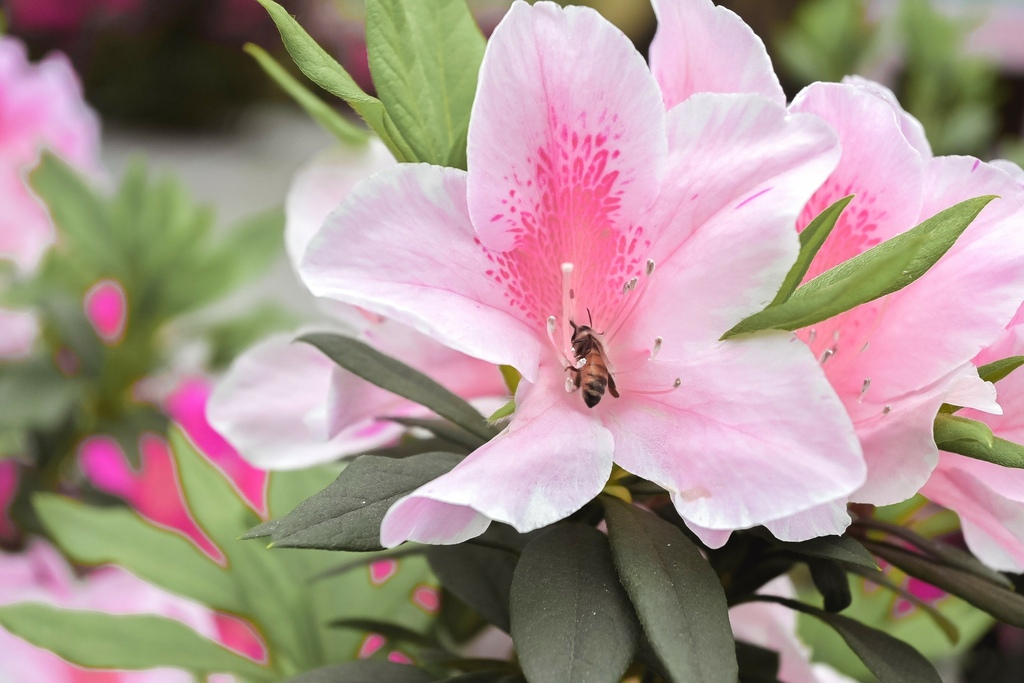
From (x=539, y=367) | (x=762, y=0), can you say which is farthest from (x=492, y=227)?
(x=762, y=0)

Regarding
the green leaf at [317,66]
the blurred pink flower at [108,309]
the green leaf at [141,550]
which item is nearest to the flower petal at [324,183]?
the green leaf at [317,66]

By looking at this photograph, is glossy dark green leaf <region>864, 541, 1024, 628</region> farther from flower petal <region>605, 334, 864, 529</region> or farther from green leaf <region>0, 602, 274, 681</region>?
green leaf <region>0, 602, 274, 681</region>

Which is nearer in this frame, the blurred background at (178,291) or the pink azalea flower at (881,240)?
the pink azalea flower at (881,240)

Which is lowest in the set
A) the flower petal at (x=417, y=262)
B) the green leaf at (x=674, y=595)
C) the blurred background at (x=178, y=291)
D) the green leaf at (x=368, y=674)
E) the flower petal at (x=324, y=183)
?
the blurred background at (x=178, y=291)

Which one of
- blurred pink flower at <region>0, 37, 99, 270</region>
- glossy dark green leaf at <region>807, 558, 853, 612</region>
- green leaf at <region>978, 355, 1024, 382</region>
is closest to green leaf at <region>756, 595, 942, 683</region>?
glossy dark green leaf at <region>807, 558, 853, 612</region>

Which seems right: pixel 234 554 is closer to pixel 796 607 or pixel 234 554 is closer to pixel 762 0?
pixel 796 607

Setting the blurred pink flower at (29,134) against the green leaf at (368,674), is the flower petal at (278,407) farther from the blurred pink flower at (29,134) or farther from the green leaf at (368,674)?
the blurred pink flower at (29,134)

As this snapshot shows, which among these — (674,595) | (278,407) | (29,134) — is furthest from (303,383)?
(29,134)
